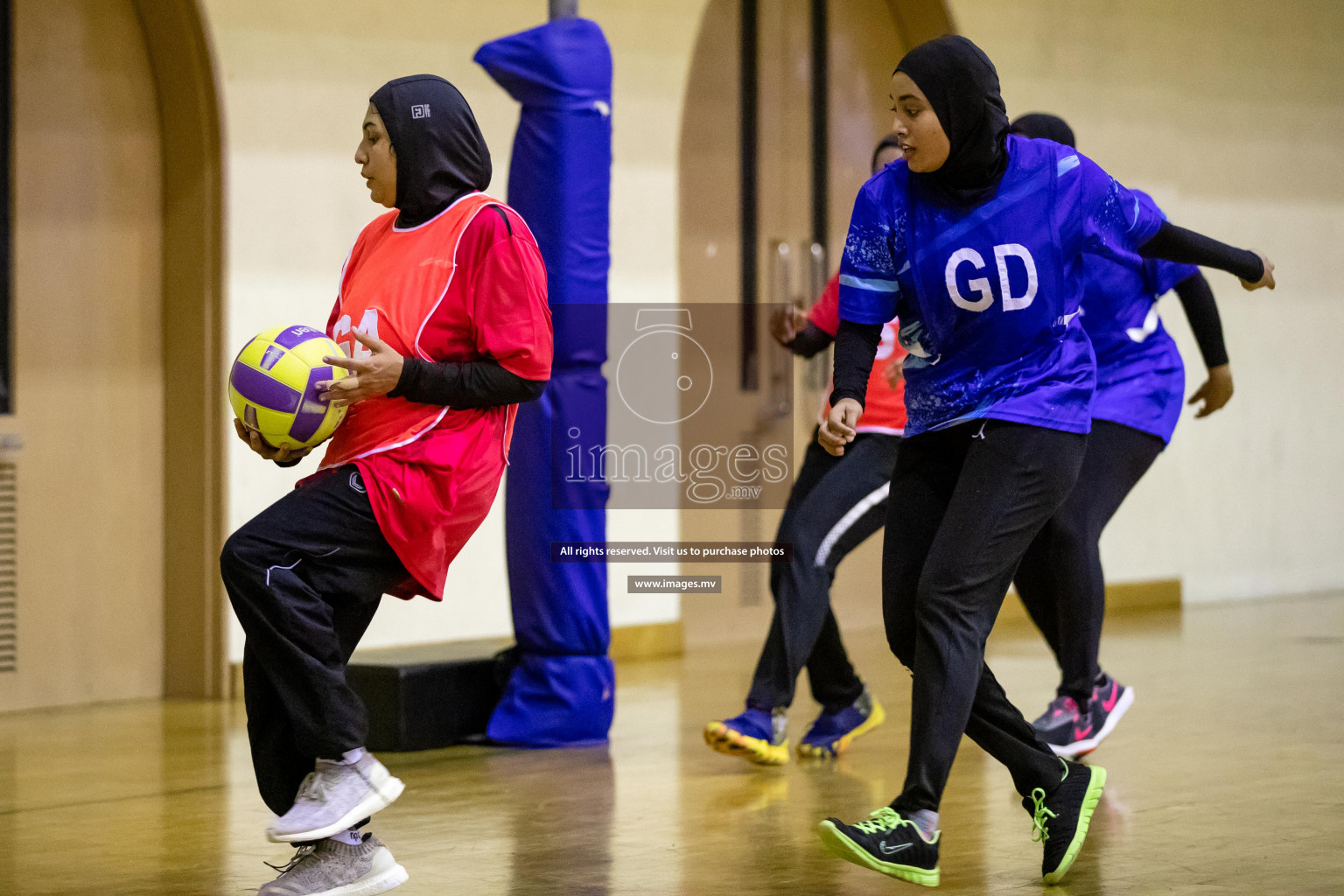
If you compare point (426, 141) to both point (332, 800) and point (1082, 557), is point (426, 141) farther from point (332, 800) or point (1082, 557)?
point (1082, 557)

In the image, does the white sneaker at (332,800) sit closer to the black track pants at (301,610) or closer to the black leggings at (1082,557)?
the black track pants at (301,610)

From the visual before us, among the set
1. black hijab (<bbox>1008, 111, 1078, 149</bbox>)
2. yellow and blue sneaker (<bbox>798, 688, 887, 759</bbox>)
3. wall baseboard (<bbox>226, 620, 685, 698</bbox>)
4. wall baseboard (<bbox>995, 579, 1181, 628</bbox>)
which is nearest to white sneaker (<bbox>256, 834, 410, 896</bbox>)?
yellow and blue sneaker (<bbox>798, 688, 887, 759</bbox>)

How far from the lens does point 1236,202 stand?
8.98m

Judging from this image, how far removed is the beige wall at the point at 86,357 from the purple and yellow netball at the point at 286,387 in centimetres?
297

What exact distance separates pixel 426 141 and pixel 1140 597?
6454 mm

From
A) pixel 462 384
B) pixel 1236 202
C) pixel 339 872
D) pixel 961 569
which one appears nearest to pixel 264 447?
pixel 462 384

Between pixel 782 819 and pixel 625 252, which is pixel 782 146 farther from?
pixel 782 819

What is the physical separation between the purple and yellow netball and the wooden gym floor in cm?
99

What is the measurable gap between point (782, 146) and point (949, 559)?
477 cm

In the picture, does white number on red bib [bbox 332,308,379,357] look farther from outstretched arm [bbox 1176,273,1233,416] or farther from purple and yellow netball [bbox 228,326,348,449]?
outstretched arm [bbox 1176,273,1233,416]

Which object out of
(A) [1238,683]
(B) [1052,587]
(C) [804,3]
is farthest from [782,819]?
(C) [804,3]

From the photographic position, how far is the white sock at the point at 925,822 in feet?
9.87

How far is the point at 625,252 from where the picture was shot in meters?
6.74

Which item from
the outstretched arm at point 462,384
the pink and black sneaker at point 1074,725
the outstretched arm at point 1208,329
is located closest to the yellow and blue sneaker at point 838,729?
the pink and black sneaker at point 1074,725
